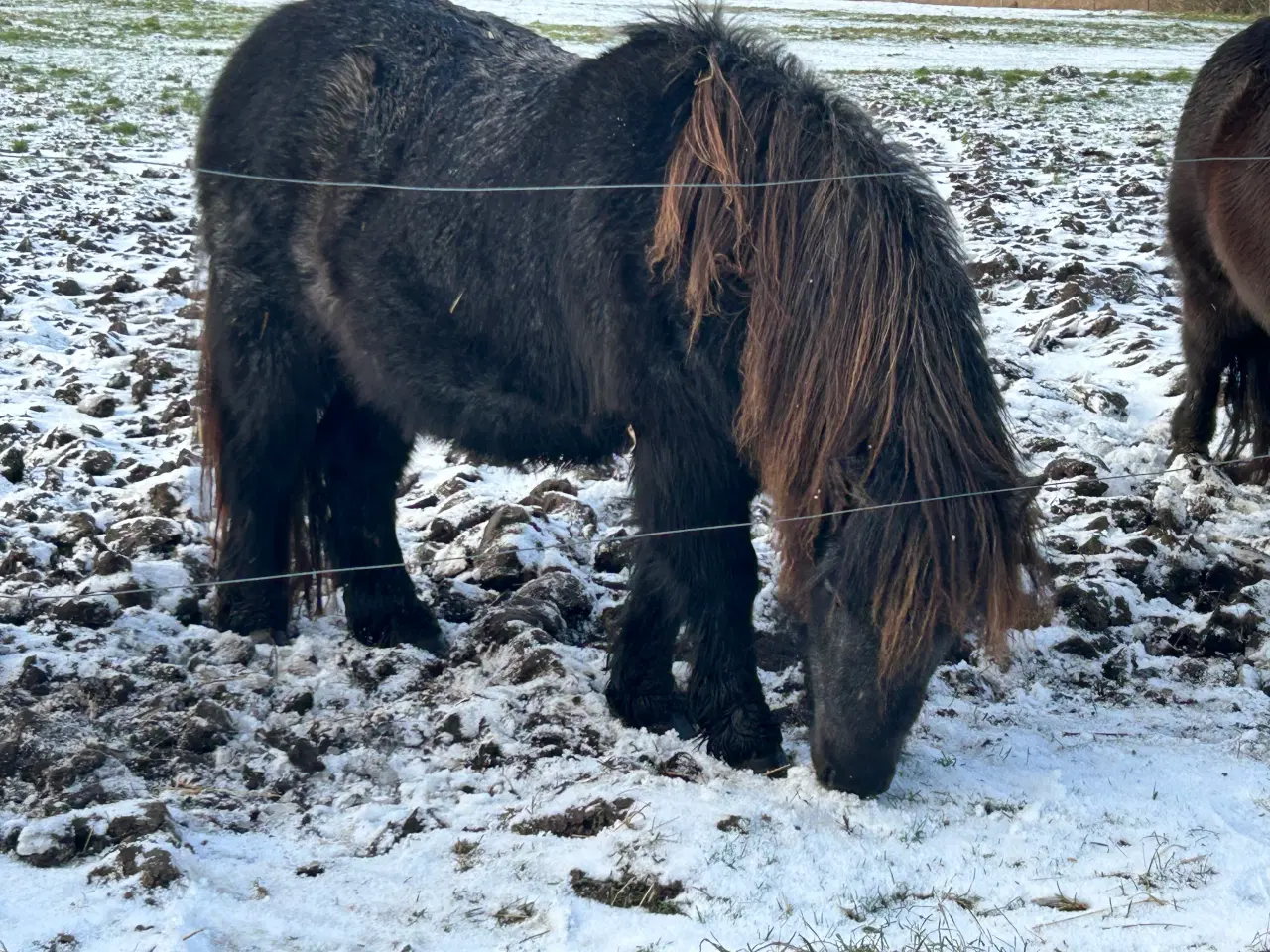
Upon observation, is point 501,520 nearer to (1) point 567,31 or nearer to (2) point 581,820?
(2) point 581,820

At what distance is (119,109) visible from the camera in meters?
14.5

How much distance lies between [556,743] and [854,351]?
1.32m

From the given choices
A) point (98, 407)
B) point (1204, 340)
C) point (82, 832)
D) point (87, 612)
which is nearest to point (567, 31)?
point (98, 407)

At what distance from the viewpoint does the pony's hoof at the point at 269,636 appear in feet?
13.0

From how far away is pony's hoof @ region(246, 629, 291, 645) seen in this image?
→ 3975 mm

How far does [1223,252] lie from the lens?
497 centimetres

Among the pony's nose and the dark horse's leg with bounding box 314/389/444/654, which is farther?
the dark horse's leg with bounding box 314/389/444/654

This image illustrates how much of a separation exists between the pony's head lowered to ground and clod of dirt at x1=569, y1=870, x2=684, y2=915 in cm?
50

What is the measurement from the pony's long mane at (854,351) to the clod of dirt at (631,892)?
2.16 ft

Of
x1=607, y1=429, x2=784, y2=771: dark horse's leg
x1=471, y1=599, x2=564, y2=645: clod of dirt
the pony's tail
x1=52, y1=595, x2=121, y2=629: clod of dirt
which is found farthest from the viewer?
the pony's tail

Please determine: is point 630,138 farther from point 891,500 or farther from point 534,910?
point 534,910

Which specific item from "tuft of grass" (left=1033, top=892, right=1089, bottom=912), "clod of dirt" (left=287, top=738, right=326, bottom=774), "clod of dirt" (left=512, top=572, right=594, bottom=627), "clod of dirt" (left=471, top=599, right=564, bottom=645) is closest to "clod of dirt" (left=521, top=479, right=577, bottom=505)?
"clod of dirt" (left=512, top=572, right=594, bottom=627)

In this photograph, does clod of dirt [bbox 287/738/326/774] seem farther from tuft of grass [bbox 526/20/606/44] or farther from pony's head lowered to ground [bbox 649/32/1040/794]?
tuft of grass [bbox 526/20/606/44]

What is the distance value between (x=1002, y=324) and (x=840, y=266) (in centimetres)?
432
